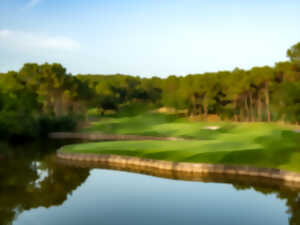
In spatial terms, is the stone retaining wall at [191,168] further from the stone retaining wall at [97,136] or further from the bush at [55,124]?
the bush at [55,124]

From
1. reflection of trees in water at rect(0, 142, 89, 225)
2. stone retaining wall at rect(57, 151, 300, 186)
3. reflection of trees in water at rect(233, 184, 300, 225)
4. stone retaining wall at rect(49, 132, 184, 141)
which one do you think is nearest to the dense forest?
stone retaining wall at rect(49, 132, 184, 141)

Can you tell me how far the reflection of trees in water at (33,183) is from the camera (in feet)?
57.4

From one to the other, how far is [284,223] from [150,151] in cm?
1515

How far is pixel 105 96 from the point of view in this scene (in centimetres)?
8894

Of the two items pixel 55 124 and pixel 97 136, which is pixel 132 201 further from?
pixel 55 124

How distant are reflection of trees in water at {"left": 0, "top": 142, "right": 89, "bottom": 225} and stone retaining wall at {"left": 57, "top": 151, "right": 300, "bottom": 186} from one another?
Answer: 274 centimetres

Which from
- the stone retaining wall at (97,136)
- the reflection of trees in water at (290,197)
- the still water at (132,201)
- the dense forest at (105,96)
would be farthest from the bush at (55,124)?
the reflection of trees in water at (290,197)

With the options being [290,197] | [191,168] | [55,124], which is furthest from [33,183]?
[55,124]

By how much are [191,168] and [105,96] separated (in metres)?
66.9

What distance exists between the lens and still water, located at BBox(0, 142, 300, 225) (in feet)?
50.0

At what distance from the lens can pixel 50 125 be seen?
2200 inches

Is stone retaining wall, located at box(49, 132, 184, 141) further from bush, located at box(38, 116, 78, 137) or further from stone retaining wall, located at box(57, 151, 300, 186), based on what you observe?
stone retaining wall, located at box(57, 151, 300, 186)

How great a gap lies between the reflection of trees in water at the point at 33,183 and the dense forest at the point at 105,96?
15.8 meters

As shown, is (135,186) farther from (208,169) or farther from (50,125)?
(50,125)
